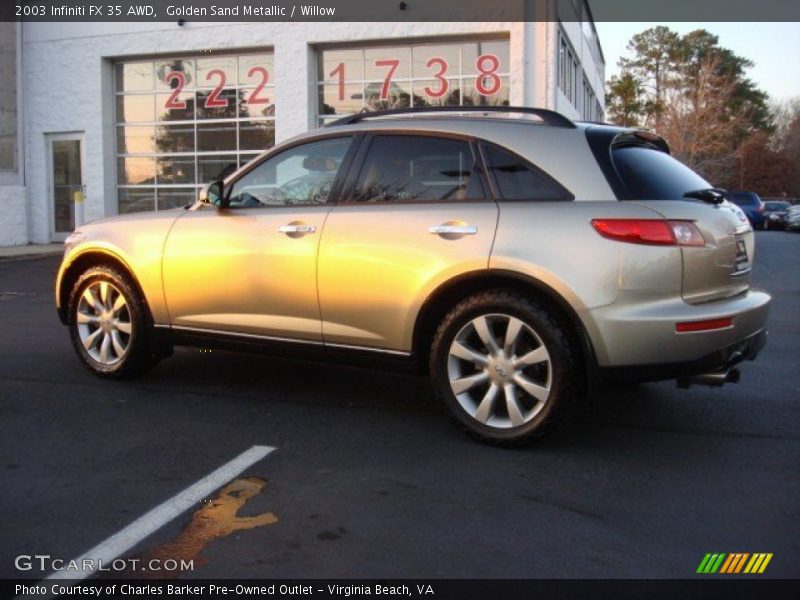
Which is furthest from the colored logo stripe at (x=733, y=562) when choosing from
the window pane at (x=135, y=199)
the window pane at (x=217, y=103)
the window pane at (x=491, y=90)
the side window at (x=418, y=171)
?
Result: the window pane at (x=135, y=199)

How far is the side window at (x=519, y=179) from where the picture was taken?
441 cm

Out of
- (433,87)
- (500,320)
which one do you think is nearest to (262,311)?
(500,320)

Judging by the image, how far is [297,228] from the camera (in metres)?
5.04

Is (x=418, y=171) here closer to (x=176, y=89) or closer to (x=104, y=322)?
(x=104, y=322)

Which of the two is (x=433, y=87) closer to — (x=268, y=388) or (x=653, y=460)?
(x=268, y=388)

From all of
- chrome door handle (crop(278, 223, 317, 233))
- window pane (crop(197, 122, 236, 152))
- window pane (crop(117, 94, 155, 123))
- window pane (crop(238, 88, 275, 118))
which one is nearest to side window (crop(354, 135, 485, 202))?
chrome door handle (crop(278, 223, 317, 233))

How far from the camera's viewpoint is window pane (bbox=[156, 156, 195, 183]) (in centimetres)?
1984

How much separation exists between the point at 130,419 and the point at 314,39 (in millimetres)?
14411

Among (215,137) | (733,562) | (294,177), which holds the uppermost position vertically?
(215,137)

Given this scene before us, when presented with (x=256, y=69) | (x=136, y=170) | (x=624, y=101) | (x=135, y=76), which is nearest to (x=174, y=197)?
(x=136, y=170)

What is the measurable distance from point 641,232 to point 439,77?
14306 mm

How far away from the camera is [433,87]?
1780 centimetres

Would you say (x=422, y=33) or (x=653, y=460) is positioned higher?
(x=422, y=33)
